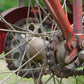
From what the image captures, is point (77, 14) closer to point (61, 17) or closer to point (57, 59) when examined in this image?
point (61, 17)

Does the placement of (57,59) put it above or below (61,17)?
below

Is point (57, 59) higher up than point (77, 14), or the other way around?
point (77, 14)

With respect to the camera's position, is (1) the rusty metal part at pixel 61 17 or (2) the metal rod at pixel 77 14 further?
(2) the metal rod at pixel 77 14

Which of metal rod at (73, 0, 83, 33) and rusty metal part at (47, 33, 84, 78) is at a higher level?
metal rod at (73, 0, 83, 33)

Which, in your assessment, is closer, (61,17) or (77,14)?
(61,17)

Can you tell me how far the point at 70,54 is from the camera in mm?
954

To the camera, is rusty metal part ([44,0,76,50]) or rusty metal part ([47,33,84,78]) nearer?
rusty metal part ([44,0,76,50])

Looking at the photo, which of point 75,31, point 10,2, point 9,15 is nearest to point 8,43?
point 9,15

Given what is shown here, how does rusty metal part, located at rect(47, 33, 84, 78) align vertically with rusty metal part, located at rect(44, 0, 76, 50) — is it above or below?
below

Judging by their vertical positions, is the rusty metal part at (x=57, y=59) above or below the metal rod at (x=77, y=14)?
below

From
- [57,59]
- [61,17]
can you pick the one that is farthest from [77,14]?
[57,59]

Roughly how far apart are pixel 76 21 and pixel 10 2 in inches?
106

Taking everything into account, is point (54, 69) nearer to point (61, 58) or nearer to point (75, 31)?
point (61, 58)

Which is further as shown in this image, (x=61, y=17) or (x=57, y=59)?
(x=57, y=59)
